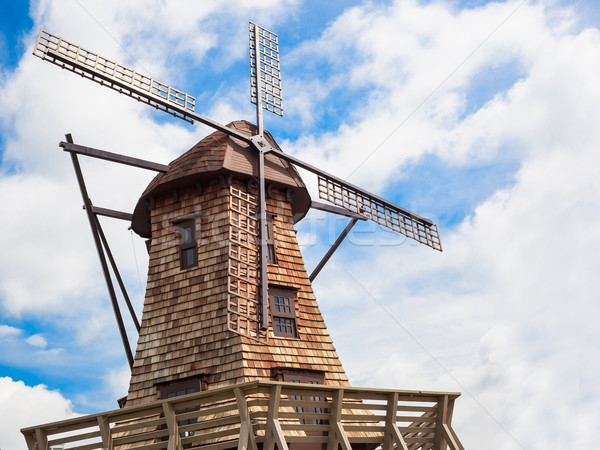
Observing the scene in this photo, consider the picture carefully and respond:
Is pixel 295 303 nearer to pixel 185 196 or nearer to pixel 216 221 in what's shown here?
pixel 216 221

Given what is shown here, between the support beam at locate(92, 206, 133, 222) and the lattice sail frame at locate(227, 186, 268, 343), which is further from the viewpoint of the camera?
the support beam at locate(92, 206, 133, 222)

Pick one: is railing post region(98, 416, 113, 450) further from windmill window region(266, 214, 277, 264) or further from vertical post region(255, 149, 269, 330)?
windmill window region(266, 214, 277, 264)

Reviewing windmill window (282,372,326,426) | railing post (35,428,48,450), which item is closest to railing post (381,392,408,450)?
windmill window (282,372,326,426)

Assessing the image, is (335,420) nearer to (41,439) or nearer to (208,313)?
(208,313)

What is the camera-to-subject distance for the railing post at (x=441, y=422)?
378 inches

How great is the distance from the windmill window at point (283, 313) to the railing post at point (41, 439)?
4.22m

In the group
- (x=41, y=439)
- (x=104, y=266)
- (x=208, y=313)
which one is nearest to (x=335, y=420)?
(x=208, y=313)

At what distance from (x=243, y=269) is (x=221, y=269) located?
16.4 inches

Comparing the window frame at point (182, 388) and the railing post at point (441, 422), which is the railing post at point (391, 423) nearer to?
the railing post at point (441, 422)

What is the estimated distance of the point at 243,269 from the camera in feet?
38.0

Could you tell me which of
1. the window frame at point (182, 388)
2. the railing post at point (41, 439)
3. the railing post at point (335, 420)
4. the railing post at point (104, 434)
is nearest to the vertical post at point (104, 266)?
the window frame at point (182, 388)

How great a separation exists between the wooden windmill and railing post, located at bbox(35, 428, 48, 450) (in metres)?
1.94

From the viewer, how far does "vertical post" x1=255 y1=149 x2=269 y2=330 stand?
1083cm

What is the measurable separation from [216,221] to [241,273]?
1.33 metres
